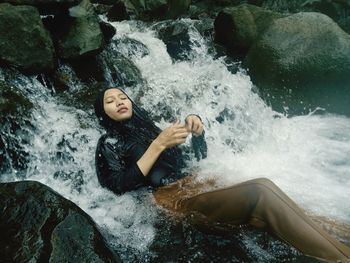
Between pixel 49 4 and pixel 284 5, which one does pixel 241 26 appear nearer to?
pixel 49 4

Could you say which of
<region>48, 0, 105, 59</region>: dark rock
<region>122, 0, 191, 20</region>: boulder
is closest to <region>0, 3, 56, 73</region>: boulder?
<region>48, 0, 105, 59</region>: dark rock

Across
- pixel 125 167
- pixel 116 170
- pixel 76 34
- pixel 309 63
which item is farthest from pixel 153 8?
pixel 116 170

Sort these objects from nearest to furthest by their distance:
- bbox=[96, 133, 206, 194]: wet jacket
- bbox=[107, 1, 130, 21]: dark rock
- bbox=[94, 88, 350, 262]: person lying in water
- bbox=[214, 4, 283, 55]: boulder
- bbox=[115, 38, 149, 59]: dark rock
→ bbox=[94, 88, 350, 262]: person lying in water < bbox=[96, 133, 206, 194]: wet jacket < bbox=[115, 38, 149, 59]: dark rock < bbox=[214, 4, 283, 55]: boulder < bbox=[107, 1, 130, 21]: dark rock

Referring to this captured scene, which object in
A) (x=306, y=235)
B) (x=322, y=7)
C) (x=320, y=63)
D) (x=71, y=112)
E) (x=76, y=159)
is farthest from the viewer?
(x=322, y=7)

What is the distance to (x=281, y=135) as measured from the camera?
7262 millimetres

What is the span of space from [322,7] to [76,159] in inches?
427

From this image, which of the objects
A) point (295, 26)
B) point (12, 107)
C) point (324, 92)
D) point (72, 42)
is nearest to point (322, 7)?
point (295, 26)

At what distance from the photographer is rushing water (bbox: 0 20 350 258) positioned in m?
4.59

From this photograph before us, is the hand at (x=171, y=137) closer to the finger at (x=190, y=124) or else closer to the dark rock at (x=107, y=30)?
the finger at (x=190, y=124)

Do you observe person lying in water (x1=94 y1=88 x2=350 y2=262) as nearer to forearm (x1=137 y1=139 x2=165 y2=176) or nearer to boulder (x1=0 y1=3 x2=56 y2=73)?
forearm (x1=137 y1=139 x2=165 y2=176)

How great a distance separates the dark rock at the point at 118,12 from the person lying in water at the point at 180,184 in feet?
31.0

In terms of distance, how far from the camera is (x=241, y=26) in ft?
33.3

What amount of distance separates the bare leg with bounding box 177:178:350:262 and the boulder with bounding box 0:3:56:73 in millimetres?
4476

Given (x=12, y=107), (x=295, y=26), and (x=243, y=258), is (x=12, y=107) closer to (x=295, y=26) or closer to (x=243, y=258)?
(x=243, y=258)
